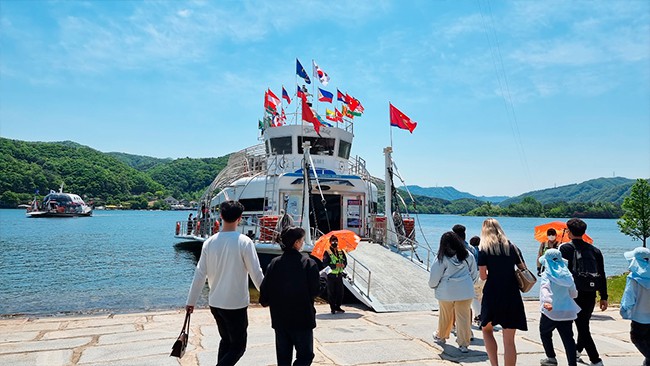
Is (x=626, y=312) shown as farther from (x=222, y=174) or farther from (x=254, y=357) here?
(x=222, y=174)

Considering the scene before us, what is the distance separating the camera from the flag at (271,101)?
2375 cm

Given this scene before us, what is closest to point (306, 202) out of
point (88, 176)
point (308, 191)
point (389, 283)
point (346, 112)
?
point (308, 191)

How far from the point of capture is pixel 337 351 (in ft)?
20.2

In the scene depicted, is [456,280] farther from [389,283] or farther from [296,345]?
[389,283]

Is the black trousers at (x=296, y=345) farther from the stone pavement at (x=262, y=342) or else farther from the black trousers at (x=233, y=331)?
the stone pavement at (x=262, y=342)

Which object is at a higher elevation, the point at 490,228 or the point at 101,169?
the point at 101,169

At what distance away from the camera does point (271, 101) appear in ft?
78.1

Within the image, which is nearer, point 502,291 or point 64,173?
point 502,291

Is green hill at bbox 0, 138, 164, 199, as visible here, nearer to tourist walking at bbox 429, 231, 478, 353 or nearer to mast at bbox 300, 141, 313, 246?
mast at bbox 300, 141, 313, 246

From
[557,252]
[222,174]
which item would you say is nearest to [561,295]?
[557,252]

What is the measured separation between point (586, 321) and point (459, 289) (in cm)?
151

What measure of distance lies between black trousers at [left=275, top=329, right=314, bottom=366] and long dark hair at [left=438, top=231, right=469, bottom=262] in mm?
2502

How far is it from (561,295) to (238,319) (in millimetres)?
3519

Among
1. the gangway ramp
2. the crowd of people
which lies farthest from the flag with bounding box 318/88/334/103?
the crowd of people
